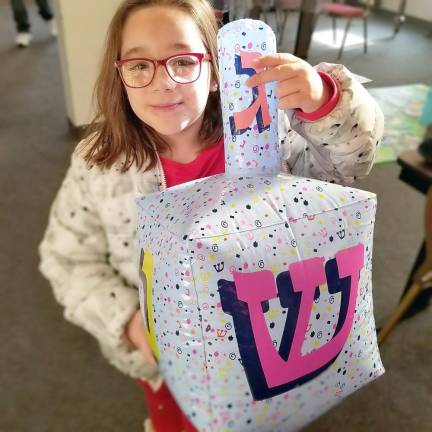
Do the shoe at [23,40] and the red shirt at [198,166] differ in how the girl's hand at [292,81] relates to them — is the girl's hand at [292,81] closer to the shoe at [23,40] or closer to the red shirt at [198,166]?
the red shirt at [198,166]

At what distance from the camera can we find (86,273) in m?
0.86

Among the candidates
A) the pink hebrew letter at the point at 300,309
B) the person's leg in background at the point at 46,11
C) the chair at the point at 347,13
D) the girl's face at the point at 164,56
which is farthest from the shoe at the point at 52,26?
the pink hebrew letter at the point at 300,309

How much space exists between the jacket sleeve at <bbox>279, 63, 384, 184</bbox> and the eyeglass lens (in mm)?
136

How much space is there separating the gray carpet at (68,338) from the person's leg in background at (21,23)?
4.52ft

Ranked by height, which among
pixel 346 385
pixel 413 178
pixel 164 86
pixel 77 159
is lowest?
pixel 413 178

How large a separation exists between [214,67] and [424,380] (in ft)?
3.63

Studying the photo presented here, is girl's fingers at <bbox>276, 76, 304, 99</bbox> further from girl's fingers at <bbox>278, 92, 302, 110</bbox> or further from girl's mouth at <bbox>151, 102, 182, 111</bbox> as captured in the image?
girl's mouth at <bbox>151, 102, 182, 111</bbox>

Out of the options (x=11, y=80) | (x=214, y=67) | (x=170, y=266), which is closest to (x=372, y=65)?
(x=11, y=80)

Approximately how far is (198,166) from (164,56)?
0.20 meters

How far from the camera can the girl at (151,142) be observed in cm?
63

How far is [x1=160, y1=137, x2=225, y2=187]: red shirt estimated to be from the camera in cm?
79

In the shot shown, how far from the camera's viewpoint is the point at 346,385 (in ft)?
2.15

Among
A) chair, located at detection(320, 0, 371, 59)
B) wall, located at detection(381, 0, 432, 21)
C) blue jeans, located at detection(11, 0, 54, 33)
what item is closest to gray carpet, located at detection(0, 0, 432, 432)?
blue jeans, located at detection(11, 0, 54, 33)

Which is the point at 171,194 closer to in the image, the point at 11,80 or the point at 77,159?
the point at 77,159
